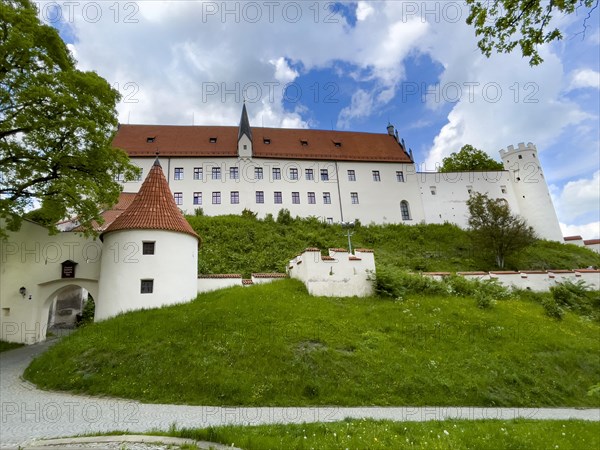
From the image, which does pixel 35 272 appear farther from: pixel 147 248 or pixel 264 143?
pixel 264 143

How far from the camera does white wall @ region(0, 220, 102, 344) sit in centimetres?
1599

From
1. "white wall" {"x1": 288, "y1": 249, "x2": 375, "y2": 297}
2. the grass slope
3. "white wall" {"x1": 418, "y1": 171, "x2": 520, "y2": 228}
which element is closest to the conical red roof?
the grass slope

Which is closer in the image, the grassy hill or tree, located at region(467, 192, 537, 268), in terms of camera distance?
the grassy hill

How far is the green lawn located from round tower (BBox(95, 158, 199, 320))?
31.5ft

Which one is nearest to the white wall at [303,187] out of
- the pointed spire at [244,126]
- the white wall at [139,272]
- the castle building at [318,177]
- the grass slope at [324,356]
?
the castle building at [318,177]

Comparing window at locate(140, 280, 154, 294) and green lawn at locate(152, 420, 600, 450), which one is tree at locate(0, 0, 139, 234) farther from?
green lawn at locate(152, 420, 600, 450)

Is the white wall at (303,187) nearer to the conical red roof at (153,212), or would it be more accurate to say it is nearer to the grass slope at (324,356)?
the conical red roof at (153,212)

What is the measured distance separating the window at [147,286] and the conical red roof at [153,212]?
2207mm

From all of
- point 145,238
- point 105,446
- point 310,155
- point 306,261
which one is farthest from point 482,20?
point 310,155

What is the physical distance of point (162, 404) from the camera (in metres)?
7.91

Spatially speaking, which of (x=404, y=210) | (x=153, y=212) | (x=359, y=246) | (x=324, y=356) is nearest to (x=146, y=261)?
(x=153, y=212)

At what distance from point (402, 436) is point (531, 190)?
4328 centimetres

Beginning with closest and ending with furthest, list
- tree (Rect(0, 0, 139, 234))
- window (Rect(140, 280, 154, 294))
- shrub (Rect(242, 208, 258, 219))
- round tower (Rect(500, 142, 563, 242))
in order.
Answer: tree (Rect(0, 0, 139, 234)) → window (Rect(140, 280, 154, 294)) → shrub (Rect(242, 208, 258, 219)) → round tower (Rect(500, 142, 563, 242))

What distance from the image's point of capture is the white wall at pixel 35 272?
16.0 meters
